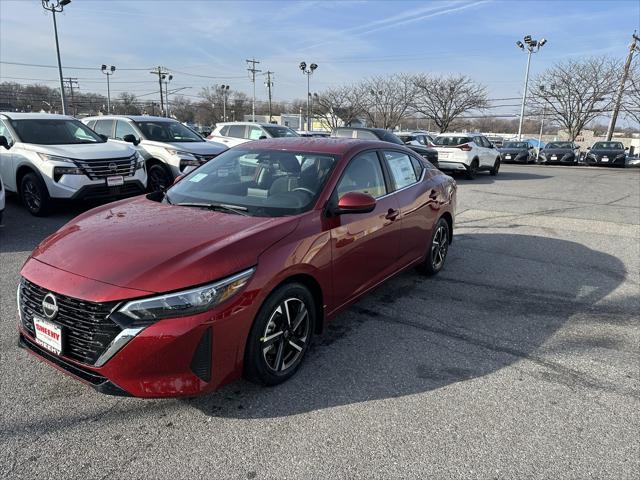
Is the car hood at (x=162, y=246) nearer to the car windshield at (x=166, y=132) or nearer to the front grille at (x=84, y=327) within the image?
the front grille at (x=84, y=327)

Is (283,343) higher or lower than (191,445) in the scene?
higher

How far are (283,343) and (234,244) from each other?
30.9 inches

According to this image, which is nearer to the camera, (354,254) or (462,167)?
(354,254)

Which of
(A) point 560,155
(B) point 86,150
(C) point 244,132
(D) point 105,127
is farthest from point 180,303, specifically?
(A) point 560,155

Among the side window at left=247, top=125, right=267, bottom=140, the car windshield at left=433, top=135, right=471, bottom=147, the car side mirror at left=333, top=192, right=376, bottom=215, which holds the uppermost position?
the side window at left=247, top=125, right=267, bottom=140

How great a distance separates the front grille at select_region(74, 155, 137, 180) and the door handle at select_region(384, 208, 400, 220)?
18.9 feet

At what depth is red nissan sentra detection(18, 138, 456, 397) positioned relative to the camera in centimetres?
243

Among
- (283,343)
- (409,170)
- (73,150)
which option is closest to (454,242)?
(409,170)

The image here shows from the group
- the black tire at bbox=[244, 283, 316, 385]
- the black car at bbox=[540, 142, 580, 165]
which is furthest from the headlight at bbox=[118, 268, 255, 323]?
the black car at bbox=[540, 142, 580, 165]

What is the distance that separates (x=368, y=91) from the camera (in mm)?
51281

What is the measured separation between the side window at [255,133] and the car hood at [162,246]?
12.3 meters

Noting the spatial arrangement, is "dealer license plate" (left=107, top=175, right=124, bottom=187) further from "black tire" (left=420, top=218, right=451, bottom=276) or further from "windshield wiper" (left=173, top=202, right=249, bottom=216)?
"black tire" (left=420, top=218, right=451, bottom=276)

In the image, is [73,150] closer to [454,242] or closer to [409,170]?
[409,170]

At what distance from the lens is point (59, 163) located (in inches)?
297
